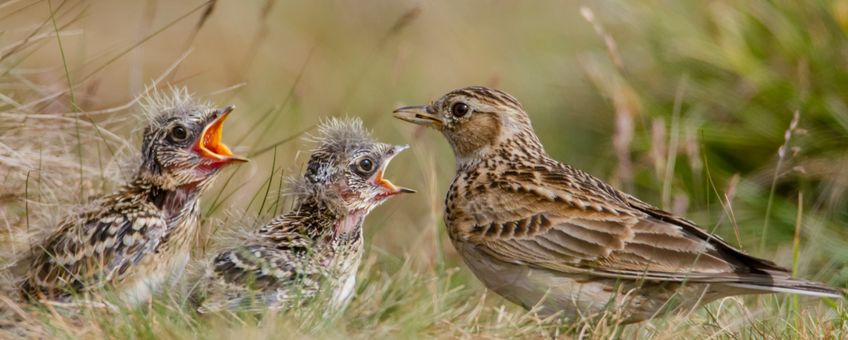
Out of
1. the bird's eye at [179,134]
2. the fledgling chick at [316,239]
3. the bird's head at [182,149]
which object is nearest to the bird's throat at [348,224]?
the fledgling chick at [316,239]

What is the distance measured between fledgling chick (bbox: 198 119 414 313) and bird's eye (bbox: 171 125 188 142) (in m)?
0.52

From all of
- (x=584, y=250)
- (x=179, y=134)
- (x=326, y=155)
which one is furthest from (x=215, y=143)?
(x=584, y=250)

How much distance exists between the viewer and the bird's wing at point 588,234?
595 cm

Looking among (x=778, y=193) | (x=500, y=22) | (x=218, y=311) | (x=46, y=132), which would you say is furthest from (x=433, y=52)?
(x=218, y=311)

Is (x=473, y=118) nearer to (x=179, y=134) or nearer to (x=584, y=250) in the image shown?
(x=584, y=250)

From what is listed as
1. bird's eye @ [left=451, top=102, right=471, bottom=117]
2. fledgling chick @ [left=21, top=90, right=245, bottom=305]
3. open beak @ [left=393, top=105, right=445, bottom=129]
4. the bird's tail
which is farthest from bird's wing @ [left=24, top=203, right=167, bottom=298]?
the bird's tail

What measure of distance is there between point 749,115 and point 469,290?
128 inches

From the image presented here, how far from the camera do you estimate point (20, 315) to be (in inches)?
209

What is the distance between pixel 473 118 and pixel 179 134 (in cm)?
182

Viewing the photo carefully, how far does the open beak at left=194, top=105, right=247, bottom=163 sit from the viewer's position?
5766 millimetres

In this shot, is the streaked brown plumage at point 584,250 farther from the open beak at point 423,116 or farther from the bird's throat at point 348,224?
the bird's throat at point 348,224

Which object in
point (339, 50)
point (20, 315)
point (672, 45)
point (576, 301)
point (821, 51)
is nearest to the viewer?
point (20, 315)

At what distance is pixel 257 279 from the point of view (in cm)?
556

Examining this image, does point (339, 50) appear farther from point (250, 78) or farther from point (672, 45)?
point (672, 45)
